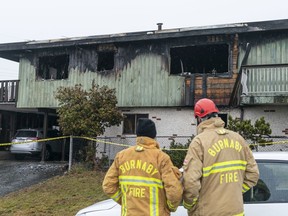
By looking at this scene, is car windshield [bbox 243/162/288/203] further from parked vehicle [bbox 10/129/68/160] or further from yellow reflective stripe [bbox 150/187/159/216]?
parked vehicle [bbox 10/129/68/160]

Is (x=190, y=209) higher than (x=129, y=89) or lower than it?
lower

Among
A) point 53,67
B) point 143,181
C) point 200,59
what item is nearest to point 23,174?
point 53,67

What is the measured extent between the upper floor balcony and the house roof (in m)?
1.77

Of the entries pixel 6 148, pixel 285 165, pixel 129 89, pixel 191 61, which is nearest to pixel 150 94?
pixel 129 89

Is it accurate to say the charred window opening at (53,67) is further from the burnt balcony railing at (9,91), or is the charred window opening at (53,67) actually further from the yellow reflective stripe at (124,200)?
the yellow reflective stripe at (124,200)

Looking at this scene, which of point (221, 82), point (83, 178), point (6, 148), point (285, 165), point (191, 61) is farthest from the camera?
point (6, 148)

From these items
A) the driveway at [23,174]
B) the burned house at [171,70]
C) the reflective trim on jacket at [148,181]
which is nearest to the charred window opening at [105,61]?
the burned house at [171,70]

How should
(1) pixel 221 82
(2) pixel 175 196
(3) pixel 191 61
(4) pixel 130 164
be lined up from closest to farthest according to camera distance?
(2) pixel 175 196
(4) pixel 130 164
(1) pixel 221 82
(3) pixel 191 61

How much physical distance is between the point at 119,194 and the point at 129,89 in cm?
1186

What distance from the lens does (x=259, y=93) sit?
12.4 m

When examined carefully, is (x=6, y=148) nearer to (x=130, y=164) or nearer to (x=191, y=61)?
(x=191, y=61)

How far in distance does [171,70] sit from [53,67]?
6021 mm

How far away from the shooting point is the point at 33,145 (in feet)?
55.7

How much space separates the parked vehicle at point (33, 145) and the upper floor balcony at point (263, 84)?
9049 mm
